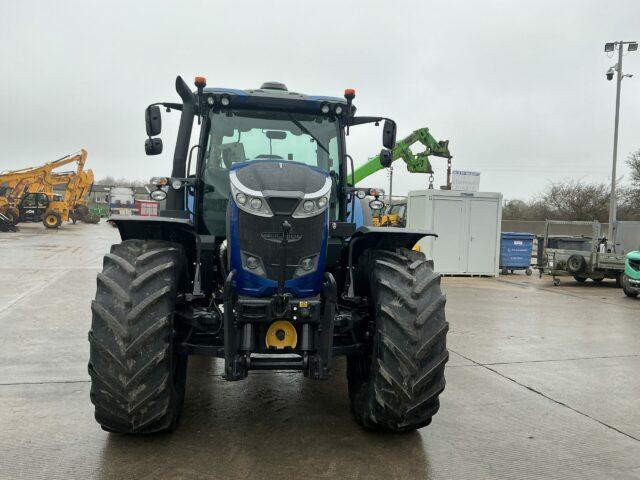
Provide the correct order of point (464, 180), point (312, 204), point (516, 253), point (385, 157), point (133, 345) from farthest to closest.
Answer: point (464, 180)
point (516, 253)
point (385, 157)
point (312, 204)
point (133, 345)

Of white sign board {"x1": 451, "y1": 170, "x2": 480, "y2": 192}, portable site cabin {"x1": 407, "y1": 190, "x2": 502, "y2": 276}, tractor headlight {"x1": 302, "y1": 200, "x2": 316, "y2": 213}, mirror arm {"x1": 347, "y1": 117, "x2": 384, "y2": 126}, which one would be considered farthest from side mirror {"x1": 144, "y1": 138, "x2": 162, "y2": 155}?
white sign board {"x1": 451, "y1": 170, "x2": 480, "y2": 192}

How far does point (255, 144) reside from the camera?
4.59 m

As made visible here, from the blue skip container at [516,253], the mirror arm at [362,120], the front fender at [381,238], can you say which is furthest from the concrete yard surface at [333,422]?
the blue skip container at [516,253]

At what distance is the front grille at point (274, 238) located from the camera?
137 inches

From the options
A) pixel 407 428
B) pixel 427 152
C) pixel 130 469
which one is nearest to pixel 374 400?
pixel 407 428

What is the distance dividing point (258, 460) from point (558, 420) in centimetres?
256

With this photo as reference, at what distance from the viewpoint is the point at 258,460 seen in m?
3.42

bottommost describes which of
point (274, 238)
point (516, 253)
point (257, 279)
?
point (516, 253)

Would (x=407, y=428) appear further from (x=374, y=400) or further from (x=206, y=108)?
(x=206, y=108)

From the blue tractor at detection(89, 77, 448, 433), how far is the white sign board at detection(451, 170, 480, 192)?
1667 cm

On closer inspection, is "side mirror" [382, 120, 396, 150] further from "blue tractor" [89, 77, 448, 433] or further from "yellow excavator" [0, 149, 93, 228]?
"yellow excavator" [0, 149, 93, 228]

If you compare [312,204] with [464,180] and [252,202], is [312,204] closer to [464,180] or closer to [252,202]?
[252,202]

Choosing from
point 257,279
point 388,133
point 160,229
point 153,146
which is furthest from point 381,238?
point 153,146

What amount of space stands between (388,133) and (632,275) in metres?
10.2
